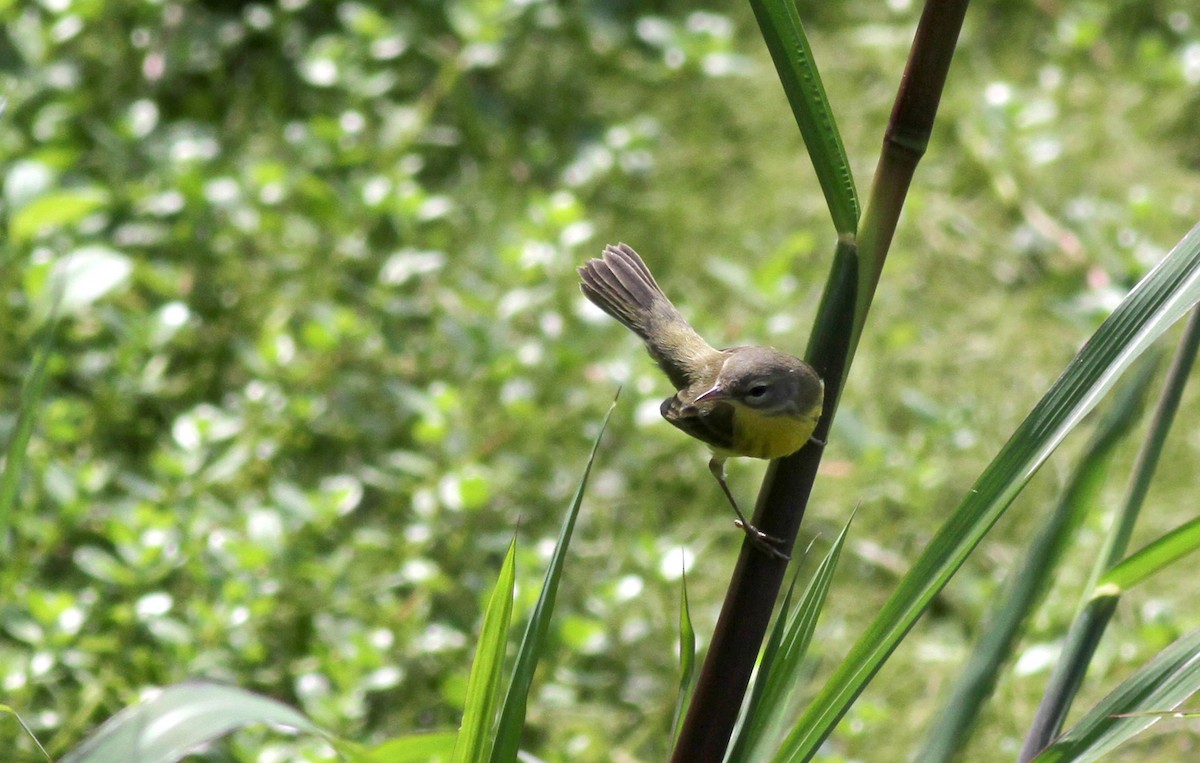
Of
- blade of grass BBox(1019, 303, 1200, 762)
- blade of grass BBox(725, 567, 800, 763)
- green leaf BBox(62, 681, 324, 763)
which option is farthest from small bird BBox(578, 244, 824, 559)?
green leaf BBox(62, 681, 324, 763)

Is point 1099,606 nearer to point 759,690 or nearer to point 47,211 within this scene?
point 759,690

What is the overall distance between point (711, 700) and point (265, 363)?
2158 mm

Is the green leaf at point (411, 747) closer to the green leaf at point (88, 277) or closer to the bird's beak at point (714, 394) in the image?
the bird's beak at point (714, 394)

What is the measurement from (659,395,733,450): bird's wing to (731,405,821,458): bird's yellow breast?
4 centimetres

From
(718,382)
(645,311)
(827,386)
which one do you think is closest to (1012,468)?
(827,386)

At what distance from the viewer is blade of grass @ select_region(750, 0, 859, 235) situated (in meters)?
1.03

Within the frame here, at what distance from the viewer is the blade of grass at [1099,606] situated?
1.30 m

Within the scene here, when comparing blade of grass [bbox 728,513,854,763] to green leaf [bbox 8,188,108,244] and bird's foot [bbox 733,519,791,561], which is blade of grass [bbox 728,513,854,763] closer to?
bird's foot [bbox 733,519,791,561]

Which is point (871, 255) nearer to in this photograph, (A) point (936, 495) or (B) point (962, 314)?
(A) point (936, 495)

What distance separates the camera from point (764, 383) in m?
1.95

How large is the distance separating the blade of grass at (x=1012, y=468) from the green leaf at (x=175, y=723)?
0.48 metres

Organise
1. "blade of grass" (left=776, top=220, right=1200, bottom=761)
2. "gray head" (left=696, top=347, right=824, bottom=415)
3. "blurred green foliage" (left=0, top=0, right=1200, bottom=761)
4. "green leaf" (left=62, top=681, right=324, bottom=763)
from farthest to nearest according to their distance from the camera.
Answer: "blurred green foliage" (left=0, top=0, right=1200, bottom=761)
"gray head" (left=696, top=347, right=824, bottom=415)
"blade of grass" (left=776, top=220, right=1200, bottom=761)
"green leaf" (left=62, top=681, right=324, bottom=763)

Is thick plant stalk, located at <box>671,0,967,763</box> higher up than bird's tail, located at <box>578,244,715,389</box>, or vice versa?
bird's tail, located at <box>578,244,715,389</box>

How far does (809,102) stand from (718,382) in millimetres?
1168
